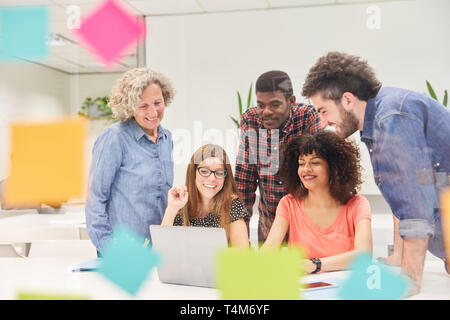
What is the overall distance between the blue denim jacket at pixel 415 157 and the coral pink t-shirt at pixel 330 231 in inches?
10.1

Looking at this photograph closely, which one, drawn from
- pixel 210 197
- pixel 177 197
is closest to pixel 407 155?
pixel 210 197

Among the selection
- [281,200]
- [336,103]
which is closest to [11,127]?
[281,200]

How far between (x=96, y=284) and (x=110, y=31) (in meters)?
1.29

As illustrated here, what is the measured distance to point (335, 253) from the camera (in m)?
2.03

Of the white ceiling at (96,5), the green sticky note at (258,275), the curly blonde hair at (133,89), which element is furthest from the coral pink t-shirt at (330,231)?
the white ceiling at (96,5)

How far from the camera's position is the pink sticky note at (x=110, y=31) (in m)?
2.36

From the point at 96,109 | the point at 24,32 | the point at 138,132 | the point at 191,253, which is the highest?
the point at 24,32

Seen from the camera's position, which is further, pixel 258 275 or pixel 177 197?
pixel 177 197

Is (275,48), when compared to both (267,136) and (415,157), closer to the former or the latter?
(267,136)

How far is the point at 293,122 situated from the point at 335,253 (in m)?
0.62

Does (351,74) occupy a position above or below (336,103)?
above

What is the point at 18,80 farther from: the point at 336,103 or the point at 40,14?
the point at 336,103

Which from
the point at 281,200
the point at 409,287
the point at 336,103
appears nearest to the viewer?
the point at 409,287

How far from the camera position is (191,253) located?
174cm
